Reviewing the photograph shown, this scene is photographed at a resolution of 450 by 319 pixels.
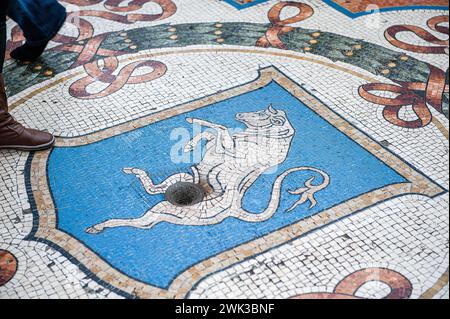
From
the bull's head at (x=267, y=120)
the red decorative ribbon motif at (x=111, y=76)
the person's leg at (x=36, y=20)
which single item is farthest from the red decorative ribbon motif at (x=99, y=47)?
the bull's head at (x=267, y=120)

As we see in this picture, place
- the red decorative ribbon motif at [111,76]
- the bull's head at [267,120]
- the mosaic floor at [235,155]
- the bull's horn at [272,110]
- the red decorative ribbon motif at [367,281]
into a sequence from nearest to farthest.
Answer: the red decorative ribbon motif at [367,281], the mosaic floor at [235,155], the bull's head at [267,120], the bull's horn at [272,110], the red decorative ribbon motif at [111,76]

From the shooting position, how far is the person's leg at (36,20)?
4379mm

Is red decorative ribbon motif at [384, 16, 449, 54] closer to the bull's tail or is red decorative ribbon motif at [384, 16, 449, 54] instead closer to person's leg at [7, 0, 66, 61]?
the bull's tail

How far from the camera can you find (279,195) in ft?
11.1

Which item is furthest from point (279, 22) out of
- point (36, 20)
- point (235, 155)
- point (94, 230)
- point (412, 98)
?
point (94, 230)

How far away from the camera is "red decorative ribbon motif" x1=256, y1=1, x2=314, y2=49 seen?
188 inches

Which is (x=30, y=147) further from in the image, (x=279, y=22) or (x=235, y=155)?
(x=279, y=22)

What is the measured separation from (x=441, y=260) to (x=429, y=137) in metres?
1.03

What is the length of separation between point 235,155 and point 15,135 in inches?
52.3

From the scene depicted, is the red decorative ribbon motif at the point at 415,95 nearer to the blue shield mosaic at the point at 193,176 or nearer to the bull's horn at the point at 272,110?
the blue shield mosaic at the point at 193,176

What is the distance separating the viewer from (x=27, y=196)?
3449 millimetres

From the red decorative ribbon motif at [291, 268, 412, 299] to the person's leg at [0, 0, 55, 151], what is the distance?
6.10 ft

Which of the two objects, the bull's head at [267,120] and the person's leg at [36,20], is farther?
the person's leg at [36,20]

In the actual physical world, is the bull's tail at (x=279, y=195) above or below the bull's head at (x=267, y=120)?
below
